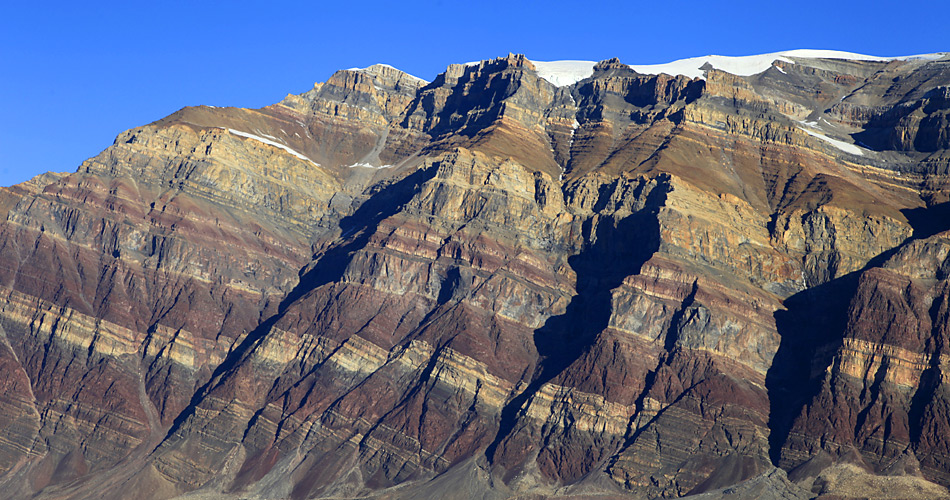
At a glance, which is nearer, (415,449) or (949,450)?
(949,450)

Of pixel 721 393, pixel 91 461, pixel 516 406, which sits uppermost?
pixel 721 393

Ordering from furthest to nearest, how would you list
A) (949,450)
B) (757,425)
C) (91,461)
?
1. (91,461)
2. (757,425)
3. (949,450)

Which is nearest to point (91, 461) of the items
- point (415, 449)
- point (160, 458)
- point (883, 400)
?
point (160, 458)

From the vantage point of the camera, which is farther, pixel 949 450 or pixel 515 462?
pixel 515 462

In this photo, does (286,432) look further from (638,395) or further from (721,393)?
(721,393)

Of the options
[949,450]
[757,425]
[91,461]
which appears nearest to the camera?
[949,450]

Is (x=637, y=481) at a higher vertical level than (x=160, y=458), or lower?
higher

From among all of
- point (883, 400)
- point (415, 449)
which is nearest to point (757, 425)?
point (883, 400)

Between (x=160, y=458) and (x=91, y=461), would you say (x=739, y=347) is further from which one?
(x=91, y=461)

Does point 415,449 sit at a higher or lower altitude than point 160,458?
higher
